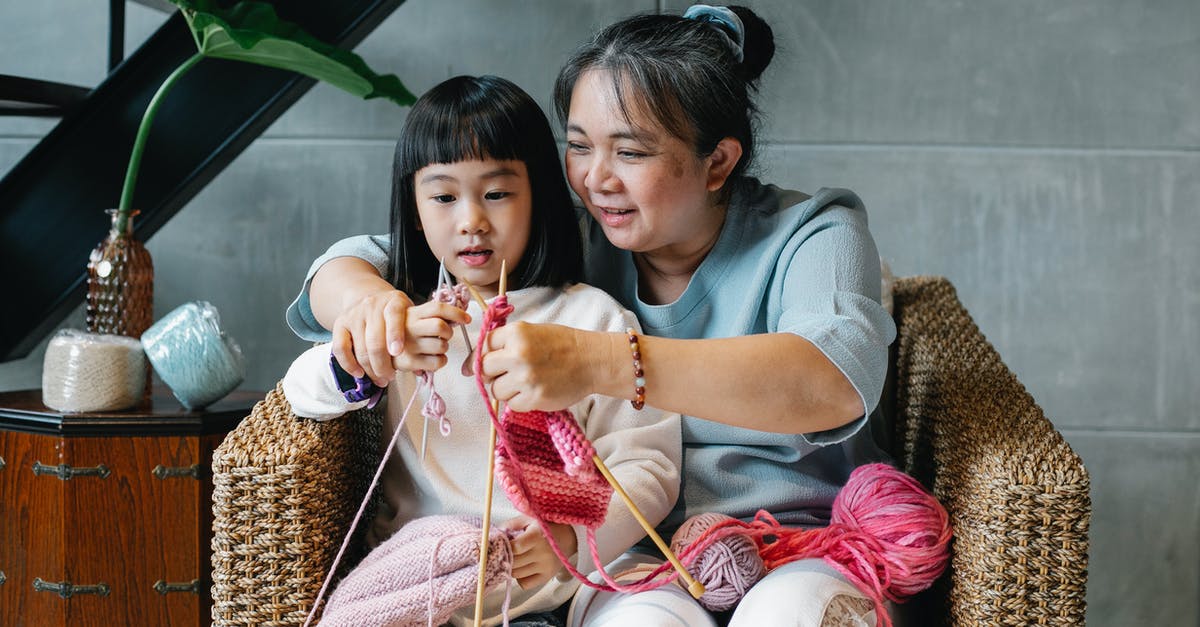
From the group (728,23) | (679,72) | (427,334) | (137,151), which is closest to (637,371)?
(427,334)

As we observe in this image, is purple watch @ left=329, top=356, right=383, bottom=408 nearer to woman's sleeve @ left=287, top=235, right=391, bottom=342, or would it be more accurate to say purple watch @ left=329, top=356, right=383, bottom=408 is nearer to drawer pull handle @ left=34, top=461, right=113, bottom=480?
woman's sleeve @ left=287, top=235, right=391, bottom=342

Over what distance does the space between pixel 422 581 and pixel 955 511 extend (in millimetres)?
595

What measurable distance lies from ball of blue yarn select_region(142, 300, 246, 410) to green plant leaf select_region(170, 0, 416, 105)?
1.33ft

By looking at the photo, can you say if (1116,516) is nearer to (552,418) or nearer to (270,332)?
(552,418)

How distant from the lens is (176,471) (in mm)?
1624

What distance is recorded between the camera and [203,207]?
2.19 m

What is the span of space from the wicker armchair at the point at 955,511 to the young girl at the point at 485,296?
0.07 metres

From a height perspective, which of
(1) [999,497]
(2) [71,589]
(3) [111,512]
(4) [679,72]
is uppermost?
(4) [679,72]

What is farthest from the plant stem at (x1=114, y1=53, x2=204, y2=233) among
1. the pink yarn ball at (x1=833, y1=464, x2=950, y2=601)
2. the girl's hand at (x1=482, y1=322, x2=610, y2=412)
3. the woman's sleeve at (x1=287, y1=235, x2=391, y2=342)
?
the pink yarn ball at (x1=833, y1=464, x2=950, y2=601)

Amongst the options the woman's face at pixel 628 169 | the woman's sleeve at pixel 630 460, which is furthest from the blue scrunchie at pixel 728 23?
the woman's sleeve at pixel 630 460

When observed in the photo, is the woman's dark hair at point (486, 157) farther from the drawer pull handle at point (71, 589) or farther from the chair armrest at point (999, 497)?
the drawer pull handle at point (71, 589)

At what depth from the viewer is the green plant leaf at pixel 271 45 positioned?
1.64 meters

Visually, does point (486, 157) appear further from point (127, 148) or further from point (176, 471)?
point (127, 148)

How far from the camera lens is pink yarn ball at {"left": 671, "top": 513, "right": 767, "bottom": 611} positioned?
1.16 metres
